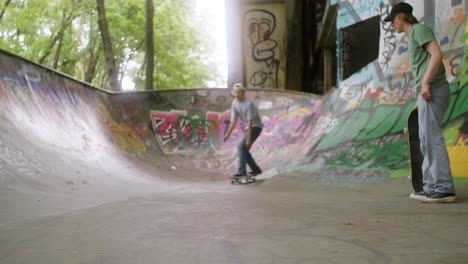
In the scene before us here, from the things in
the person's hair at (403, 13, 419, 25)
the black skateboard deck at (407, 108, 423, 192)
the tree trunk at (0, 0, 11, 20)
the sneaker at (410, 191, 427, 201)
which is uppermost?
the tree trunk at (0, 0, 11, 20)

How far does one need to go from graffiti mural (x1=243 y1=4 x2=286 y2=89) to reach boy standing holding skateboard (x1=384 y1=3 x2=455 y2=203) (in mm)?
12960

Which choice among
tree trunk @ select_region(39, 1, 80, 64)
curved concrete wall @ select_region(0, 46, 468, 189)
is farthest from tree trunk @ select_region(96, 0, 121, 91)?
tree trunk @ select_region(39, 1, 80, 64)

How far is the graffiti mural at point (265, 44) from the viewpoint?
16922 mm

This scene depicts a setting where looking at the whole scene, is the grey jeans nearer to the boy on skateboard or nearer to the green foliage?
the boy on skateboard

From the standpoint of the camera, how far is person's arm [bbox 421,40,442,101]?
3742 mm

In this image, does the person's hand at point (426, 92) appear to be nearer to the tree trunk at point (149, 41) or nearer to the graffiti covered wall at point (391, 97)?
the graffiti covered wall at point (391, 97)

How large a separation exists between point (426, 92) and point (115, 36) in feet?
63.7

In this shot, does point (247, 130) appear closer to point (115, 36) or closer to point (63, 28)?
point (63, 28)

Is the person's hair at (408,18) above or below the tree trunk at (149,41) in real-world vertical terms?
below

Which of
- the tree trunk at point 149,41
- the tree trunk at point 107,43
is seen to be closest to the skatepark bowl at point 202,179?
the tree trunk at point 107,43

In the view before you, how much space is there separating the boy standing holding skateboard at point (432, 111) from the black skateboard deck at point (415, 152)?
0.36 meters

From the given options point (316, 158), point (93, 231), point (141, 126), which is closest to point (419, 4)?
point (316, 158)

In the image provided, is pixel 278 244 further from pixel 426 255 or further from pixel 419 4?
pixel 419 4

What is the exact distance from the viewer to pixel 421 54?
401 centimetres
